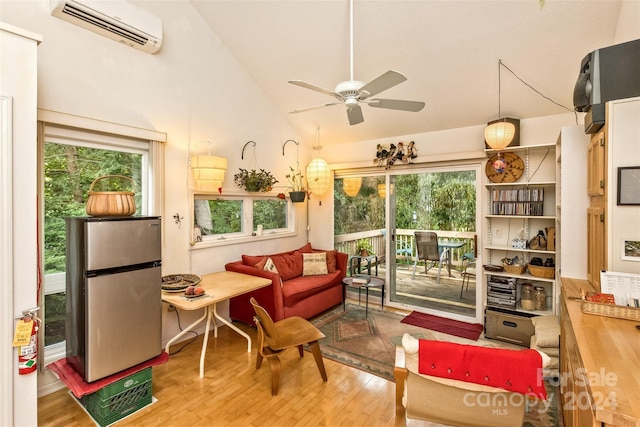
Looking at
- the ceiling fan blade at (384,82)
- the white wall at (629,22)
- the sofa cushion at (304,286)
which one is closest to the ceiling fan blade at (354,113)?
the ceiling fan blade at (384,82)

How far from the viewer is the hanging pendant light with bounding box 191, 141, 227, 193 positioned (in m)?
3.39

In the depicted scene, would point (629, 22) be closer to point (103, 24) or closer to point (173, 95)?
point (173, 95)

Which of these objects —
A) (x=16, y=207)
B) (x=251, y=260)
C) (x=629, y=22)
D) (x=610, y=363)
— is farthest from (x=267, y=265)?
(x=629, y=22)

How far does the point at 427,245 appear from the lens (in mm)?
4508

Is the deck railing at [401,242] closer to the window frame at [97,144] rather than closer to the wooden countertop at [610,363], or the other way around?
the wooden countertop at [610,363]

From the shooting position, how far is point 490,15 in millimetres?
2705

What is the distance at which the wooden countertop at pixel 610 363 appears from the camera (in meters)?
1.00

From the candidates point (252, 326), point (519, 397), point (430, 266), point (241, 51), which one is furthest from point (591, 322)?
point (241, 51)

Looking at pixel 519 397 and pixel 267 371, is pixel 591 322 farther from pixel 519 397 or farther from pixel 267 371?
pixel 267 371

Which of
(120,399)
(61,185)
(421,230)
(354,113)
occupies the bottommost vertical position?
(120,399)

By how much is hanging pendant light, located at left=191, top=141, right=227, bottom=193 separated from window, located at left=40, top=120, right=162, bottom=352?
27.4 inches

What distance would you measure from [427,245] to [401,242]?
0.38 metres

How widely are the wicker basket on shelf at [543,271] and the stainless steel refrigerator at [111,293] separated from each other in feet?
12.4

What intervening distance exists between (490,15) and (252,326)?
13.0ft
